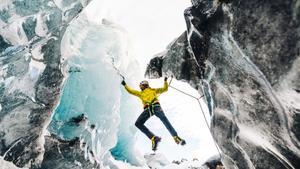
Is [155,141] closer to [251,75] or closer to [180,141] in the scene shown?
[180,141]

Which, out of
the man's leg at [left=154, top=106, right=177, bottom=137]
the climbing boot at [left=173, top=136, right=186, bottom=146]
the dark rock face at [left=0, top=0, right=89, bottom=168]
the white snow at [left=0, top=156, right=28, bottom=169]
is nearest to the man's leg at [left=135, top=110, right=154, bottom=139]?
the man's leg at [left=154, top=106, right=177, bottom=137]

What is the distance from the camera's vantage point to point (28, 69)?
33.2ft

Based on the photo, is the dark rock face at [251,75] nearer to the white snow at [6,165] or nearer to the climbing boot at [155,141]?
the climbing boot at [155,141]

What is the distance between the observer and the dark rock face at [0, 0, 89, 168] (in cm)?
933

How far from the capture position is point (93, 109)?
22.7m

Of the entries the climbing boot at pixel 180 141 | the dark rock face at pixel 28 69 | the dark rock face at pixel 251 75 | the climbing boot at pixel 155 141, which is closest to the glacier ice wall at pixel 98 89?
the dark rock face at pixel 28 69

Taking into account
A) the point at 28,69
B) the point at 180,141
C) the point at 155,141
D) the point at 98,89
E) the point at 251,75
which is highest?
the point at 251,75

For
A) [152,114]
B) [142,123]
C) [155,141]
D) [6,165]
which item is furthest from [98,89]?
[155,141]

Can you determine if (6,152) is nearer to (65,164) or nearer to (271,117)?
(65,164)

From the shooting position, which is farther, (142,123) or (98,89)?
(98,89)

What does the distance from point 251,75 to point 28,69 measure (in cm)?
756

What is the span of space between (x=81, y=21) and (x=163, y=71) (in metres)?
17.6

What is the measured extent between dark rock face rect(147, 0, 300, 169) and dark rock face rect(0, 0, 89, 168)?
4925 mm

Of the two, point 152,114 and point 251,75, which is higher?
point 251,75
